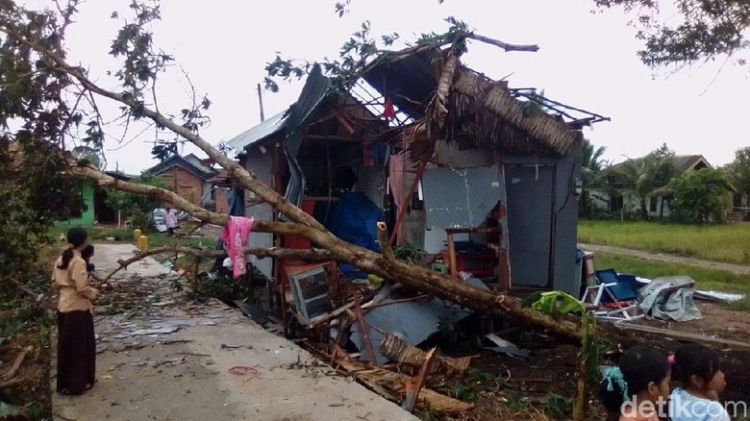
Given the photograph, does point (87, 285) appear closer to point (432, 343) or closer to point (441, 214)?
point (432, 343)

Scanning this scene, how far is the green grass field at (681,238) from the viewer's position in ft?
58.1

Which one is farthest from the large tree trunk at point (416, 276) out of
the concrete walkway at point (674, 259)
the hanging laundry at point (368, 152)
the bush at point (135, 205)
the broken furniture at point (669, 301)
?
the bush at point (135, 205)

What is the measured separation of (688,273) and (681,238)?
720 cm

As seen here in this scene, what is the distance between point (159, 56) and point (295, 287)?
3.78 meters

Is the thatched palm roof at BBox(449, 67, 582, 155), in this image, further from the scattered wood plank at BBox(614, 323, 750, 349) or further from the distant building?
the distant building

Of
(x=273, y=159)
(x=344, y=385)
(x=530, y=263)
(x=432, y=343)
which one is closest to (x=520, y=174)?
(x=530, y=263)

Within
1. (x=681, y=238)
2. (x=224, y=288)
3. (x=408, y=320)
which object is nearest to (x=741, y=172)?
(x=681, y=238)

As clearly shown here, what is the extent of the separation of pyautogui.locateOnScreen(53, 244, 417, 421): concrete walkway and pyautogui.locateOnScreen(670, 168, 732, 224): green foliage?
24209mm

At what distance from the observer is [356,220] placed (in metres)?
10.3

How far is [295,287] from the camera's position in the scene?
23.8 ft

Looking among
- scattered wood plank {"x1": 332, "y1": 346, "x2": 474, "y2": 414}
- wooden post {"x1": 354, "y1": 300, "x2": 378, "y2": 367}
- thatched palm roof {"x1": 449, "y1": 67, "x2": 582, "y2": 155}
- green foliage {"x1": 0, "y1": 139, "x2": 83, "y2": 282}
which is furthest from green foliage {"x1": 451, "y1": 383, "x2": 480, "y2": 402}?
green foliage {"x1": 0, "y1": 139, "x2": 83, "y2": 282}

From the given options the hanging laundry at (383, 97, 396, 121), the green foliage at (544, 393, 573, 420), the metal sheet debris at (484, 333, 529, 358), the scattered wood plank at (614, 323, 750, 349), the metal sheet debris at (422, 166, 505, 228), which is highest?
the hanging laundry at (383, 97, 396, 121)

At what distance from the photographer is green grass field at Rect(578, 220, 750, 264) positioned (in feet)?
58.1

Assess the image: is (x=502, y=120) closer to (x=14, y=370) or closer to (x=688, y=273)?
(x=14, y=370)
